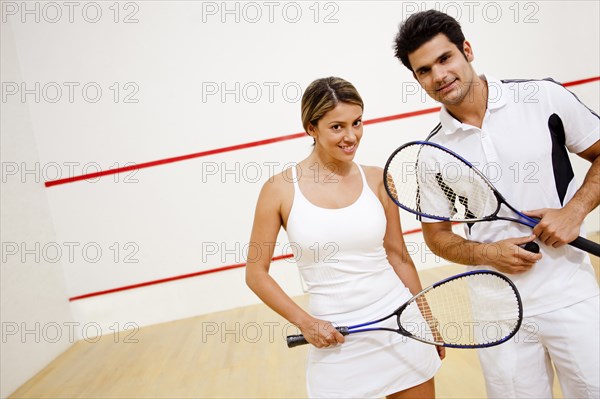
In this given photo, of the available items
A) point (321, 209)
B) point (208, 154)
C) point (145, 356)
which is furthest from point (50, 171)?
point (321, 209)

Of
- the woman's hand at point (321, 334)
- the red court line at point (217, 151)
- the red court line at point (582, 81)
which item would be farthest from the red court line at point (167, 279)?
the woman's hand at point (321, 334)

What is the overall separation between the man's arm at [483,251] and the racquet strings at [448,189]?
0.05 meters

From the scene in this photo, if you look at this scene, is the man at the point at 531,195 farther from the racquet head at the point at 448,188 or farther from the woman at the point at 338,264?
the woman at the point at 338,264

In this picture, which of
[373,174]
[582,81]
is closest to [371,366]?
[373,174]

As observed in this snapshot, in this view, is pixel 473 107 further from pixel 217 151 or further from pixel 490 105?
pixel 217 151

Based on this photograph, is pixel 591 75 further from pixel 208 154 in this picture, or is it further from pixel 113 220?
pixel 113 220

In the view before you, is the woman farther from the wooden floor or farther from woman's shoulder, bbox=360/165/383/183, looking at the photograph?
the wooden floor

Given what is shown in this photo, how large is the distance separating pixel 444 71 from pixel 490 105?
0.14m

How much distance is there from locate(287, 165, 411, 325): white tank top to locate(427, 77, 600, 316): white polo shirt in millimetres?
317

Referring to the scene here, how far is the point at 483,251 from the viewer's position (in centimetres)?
123

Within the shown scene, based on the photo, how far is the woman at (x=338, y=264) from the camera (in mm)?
1258

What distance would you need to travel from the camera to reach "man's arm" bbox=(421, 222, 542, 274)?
1175mm

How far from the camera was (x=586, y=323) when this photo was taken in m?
1.18

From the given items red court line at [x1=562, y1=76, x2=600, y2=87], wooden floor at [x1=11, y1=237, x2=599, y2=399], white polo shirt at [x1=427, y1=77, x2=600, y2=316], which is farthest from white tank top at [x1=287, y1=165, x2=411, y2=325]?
red court line at [x1=562, y1=76, x2=600, y2=87]
